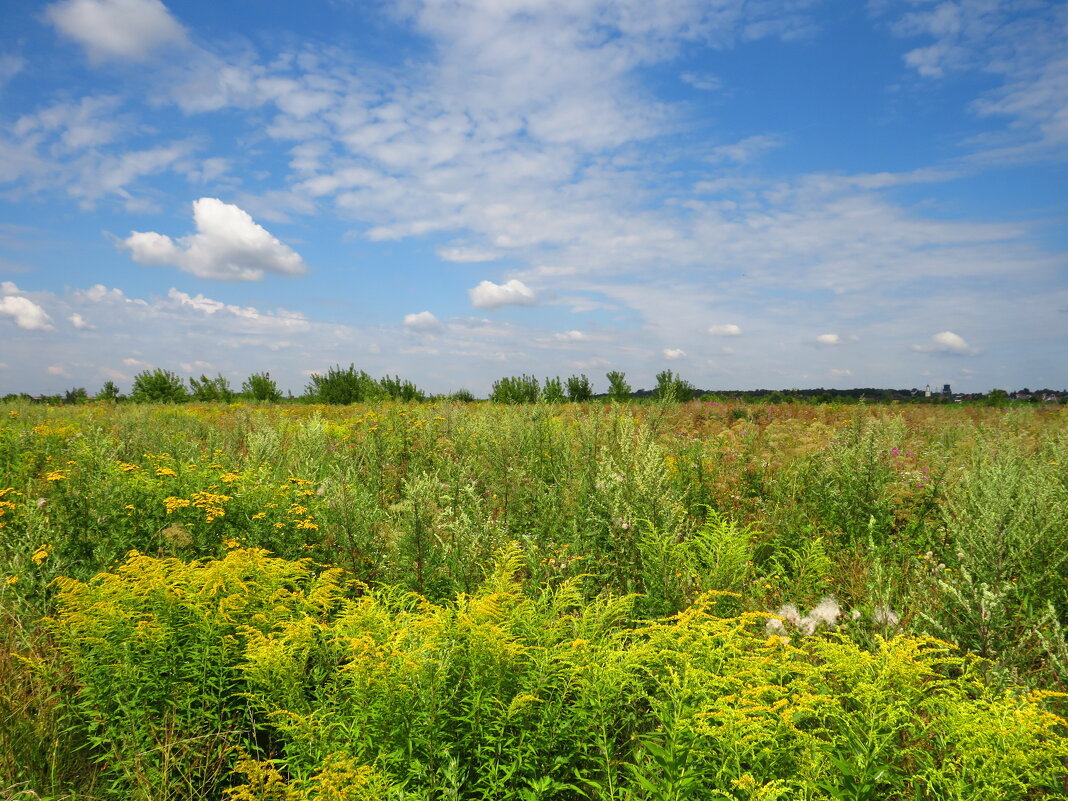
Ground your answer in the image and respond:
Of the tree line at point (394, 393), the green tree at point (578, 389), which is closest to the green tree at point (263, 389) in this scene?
the tree line at point (394, 393)

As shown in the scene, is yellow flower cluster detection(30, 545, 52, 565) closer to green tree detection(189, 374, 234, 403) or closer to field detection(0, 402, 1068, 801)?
field detection(0, 402, 1068, 801)

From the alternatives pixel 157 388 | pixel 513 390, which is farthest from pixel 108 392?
pixel 513 390

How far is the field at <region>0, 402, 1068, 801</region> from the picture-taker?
1.99m

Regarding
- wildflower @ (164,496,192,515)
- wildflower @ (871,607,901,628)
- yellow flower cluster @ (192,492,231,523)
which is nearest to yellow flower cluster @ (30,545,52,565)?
wildflower @ (164,496,192,515)

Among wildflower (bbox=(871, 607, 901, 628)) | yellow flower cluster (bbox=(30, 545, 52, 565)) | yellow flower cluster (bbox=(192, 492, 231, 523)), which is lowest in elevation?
wildflower (bbox=(871, 607, 901, 628))

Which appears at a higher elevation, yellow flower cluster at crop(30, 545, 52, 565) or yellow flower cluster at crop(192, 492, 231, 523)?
yellow flower cluster at crop(192, 492, 231, 523)

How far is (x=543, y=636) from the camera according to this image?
8.66ft

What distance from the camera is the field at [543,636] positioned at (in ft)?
6.52

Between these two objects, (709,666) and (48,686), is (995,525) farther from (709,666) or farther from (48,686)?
(48,686)

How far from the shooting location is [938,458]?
20.1 feet

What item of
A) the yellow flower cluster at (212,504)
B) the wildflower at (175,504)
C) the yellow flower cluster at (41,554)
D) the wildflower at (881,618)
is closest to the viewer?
the wildflower at (881,618)

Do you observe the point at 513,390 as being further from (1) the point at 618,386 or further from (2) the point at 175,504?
(2) the point at 175,504

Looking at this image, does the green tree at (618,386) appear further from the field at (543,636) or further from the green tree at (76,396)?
the green tree at (76,396)

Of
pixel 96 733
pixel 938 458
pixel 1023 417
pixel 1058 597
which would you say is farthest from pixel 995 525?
pixel 1023 417
